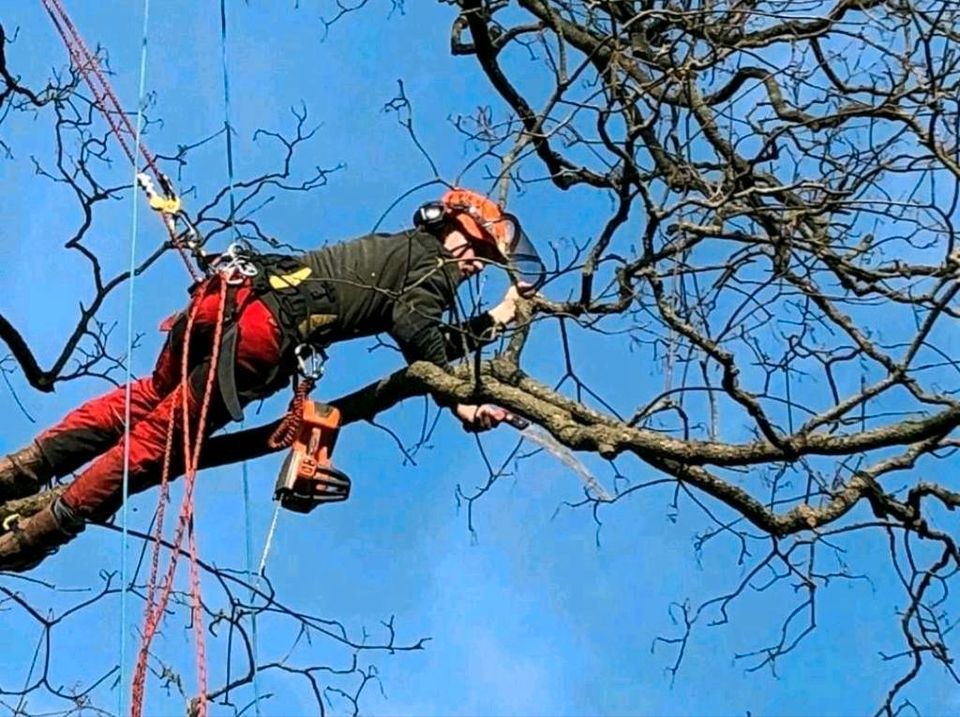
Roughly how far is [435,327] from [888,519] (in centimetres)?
115

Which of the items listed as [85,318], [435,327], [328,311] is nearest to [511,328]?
[435,327]

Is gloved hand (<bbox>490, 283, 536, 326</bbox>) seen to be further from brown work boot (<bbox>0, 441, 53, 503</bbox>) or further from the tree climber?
brown work boot (<bbox>0, 441, 53, 503</bbox>)

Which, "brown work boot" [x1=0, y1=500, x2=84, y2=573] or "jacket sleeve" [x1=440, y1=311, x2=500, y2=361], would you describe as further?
"brown work boot" [x1=0, y1=500, x2=84, y2=573]

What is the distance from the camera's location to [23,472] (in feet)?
15.4

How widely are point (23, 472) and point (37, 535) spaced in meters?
0.23

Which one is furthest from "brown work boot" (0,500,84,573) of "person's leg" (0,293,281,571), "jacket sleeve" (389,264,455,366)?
"jacket sleeve" (389,264,455,366)

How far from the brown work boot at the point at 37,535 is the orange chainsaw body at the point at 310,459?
51cm

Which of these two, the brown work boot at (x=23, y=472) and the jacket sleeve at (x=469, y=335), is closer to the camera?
the jacket sleeve at (x=469, y=335)

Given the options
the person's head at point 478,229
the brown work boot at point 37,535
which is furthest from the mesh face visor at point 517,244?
the brown work boot at point 37,535

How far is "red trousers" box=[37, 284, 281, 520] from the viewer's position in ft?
14.8

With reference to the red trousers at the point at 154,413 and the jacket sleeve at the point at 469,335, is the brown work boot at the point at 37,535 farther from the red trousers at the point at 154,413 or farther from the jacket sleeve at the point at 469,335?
the jacket sleeve at the point at 469,335

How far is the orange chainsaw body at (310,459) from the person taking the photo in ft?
14.7

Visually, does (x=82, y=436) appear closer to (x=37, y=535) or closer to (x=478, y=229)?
(x=37, y=535)

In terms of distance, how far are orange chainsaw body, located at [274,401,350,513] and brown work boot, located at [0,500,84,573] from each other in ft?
1.68
